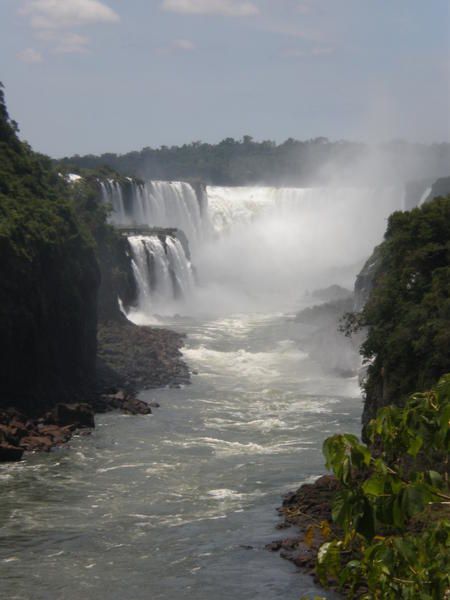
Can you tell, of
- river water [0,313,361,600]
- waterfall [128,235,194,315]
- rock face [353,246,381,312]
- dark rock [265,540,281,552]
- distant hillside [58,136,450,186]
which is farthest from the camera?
distant hillside [58,136,450,186]

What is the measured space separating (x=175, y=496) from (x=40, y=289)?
1442 centimetres

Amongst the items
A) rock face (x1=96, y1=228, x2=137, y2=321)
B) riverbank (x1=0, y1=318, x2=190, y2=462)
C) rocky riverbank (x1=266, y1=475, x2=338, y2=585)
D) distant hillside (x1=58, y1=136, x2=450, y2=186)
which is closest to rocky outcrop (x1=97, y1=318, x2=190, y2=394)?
riverbank (x1=0, y1=318, x2=190, y2=462)

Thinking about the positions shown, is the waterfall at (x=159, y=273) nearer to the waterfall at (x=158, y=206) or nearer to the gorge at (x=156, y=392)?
the gorge at (x=156, y=392)

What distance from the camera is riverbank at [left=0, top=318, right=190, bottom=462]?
3083cm

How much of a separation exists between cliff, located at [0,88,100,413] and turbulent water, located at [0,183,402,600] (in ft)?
9.72

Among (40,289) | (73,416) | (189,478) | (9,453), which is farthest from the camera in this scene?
(40,289)

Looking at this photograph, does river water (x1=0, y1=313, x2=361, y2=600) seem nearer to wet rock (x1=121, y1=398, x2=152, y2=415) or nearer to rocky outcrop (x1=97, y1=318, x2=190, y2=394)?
wet rock (x1=121, y1=398, x2=152, y2=415)

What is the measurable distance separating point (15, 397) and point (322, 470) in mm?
11252

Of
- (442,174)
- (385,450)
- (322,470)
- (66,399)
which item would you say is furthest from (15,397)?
→ (442,174)

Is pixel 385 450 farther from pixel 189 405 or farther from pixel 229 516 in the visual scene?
pixel 189 405

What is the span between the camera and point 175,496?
25.1 metres

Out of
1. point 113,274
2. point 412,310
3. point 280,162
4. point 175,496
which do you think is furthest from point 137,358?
point 280,162

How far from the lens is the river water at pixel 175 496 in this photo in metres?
19.1

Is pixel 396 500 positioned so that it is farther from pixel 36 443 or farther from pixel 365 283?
pixel 365 283
